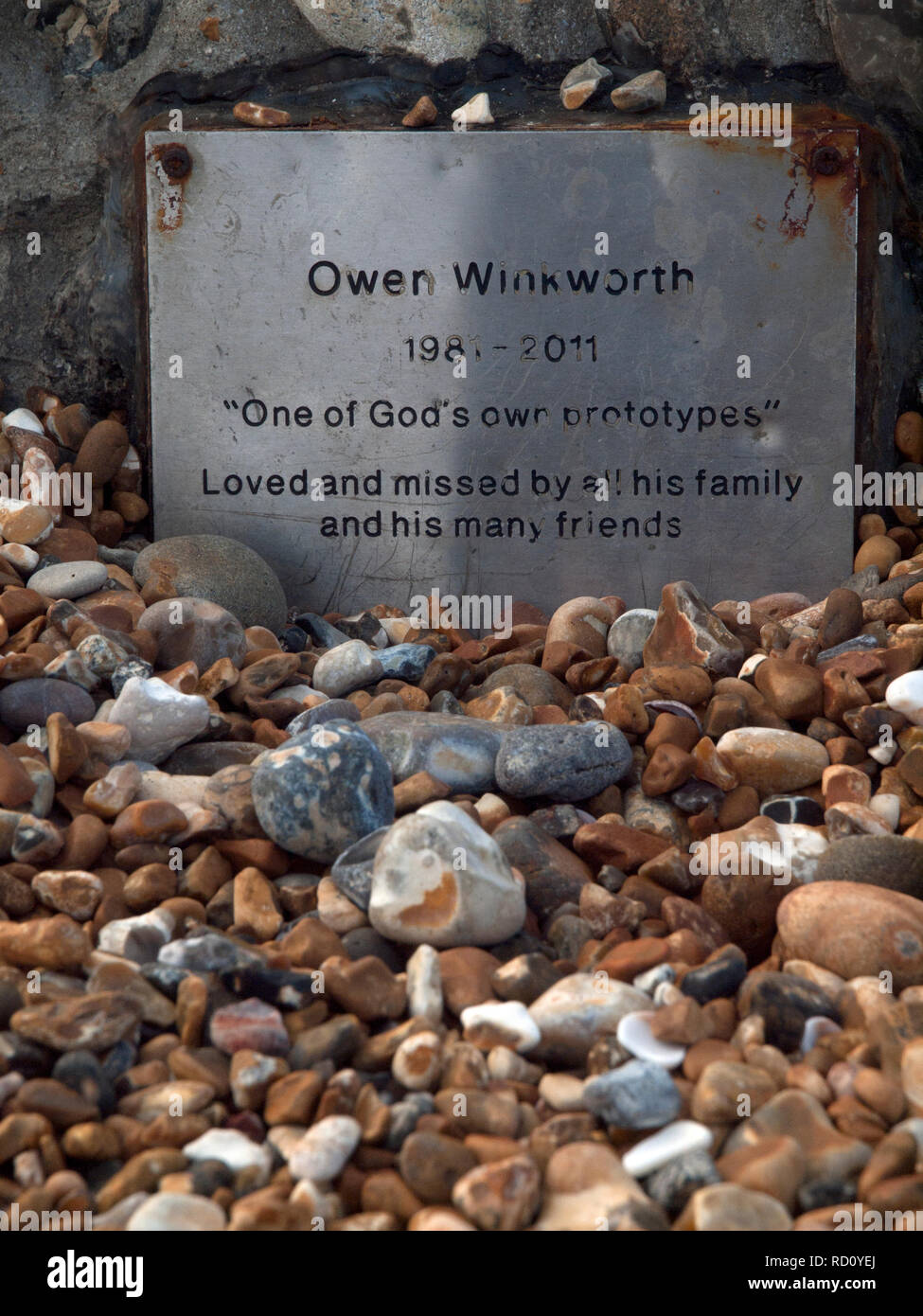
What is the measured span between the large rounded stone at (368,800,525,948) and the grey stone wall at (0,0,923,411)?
175 centimetres

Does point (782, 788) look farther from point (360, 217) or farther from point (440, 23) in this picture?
point (440, 23)

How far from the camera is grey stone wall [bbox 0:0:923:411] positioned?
2631 millimetres

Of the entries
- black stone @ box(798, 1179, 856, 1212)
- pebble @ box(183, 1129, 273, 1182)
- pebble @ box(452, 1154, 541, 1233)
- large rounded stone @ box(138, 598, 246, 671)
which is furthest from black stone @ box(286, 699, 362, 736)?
black stone @ box(798, 1179, 856, 1212)

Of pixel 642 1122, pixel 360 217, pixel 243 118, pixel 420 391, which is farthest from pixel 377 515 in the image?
pixel 642 1122

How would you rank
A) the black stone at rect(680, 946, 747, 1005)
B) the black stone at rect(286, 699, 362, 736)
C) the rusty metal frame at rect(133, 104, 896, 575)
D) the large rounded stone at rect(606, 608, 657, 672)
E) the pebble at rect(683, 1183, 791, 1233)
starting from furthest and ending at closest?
1. the rusty metal frame at rect(133, 104, 896, 575)
2. the large rounded stone at rect(606, 608, 657, 672)
3. the black stone at rect(286, 699, 362, 736)
4. the black stone at rect(680, 946, 747, 1005)
5. the pebble at rect(683, 1183, 791, 1233)

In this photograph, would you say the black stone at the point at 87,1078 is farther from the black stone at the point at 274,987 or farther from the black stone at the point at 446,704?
the black stone at the point at 446,704

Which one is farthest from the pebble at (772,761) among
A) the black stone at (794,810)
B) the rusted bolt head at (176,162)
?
the rusted bolt head at (176,162)

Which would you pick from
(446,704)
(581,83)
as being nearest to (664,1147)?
(446,704)

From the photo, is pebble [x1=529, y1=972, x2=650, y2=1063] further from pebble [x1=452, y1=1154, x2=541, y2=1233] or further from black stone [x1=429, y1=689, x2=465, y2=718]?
black stone [x1=429, y1=689, x2=465, y2=718]

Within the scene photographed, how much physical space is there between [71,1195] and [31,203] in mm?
2363

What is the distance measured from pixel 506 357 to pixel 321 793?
139cm

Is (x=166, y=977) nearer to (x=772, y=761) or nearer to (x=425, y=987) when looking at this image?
(x=425, y=987)

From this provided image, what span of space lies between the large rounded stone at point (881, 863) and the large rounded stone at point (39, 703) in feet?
3.72

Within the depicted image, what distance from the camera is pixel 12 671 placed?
1879 millimetres
